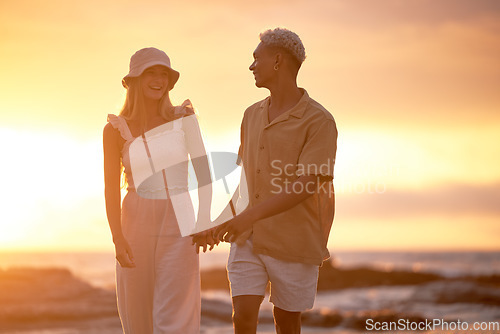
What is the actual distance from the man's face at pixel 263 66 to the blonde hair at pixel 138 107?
2.20 feet

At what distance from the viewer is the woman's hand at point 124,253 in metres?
4.86

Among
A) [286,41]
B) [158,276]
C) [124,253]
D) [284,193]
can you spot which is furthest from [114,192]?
[286,41]

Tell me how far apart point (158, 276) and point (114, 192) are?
671mm

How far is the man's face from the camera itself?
5.11 meters

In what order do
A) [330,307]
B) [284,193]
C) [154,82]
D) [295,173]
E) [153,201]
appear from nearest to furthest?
[284,193] → [295,173] → [153,201] → [154,82] → [330,307]

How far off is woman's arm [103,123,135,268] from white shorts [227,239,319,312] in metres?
0.75

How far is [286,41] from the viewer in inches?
201

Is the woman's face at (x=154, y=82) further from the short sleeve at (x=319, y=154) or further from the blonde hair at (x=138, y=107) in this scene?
the short sleeve at (x=319, y=154)

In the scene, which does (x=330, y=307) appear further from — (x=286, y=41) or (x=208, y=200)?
(x=286, y=41)

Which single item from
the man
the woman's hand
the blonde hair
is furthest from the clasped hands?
the blonde hair

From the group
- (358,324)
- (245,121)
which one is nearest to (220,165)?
(245,121)

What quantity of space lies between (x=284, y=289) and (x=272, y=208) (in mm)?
683

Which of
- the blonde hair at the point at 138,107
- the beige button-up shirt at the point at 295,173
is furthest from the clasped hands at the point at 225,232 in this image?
the blonde hair at the point at 138,107

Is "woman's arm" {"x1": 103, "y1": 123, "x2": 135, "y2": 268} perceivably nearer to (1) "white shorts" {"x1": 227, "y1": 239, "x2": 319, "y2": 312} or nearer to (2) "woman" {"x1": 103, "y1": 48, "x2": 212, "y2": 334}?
(2) "woman" {"x1": 103, "y1": 48, "x2": 212, "y2": 334}
